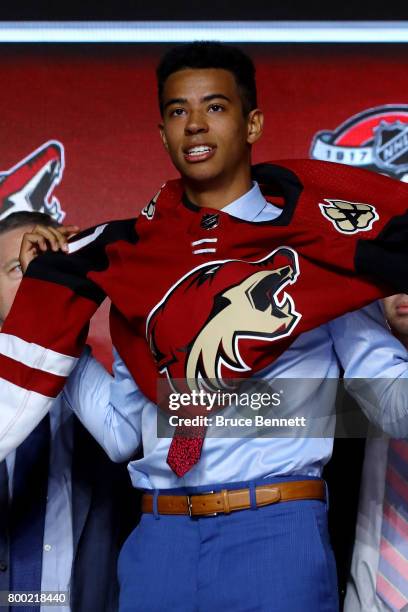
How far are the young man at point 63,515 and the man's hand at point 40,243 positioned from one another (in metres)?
0.06

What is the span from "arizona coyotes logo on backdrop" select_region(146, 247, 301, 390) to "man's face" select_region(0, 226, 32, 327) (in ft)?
1.86

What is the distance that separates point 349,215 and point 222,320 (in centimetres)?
26

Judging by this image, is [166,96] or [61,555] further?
[61,555]

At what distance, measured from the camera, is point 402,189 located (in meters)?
1.67

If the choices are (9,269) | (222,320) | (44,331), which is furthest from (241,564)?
(9,269)

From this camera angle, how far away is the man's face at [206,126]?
1.65 metres

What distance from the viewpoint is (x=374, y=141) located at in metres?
2.41

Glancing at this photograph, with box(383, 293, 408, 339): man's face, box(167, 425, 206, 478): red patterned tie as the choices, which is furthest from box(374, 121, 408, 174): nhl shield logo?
box(167, 425, 206, 478): red patterned tie

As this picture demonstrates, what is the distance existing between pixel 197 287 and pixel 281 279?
13 centimetres

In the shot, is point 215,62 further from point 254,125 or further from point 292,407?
point 292,407

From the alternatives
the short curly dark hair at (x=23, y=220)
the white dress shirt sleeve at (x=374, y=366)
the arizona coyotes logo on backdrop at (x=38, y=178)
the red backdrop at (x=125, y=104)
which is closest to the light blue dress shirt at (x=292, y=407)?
the white dress shirt sleeve at (x=374, y=366)

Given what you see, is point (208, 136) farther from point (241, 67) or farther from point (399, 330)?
point (399, 330)

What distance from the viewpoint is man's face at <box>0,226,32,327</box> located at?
2.09 m

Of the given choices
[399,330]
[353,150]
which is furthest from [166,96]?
[353,150]
